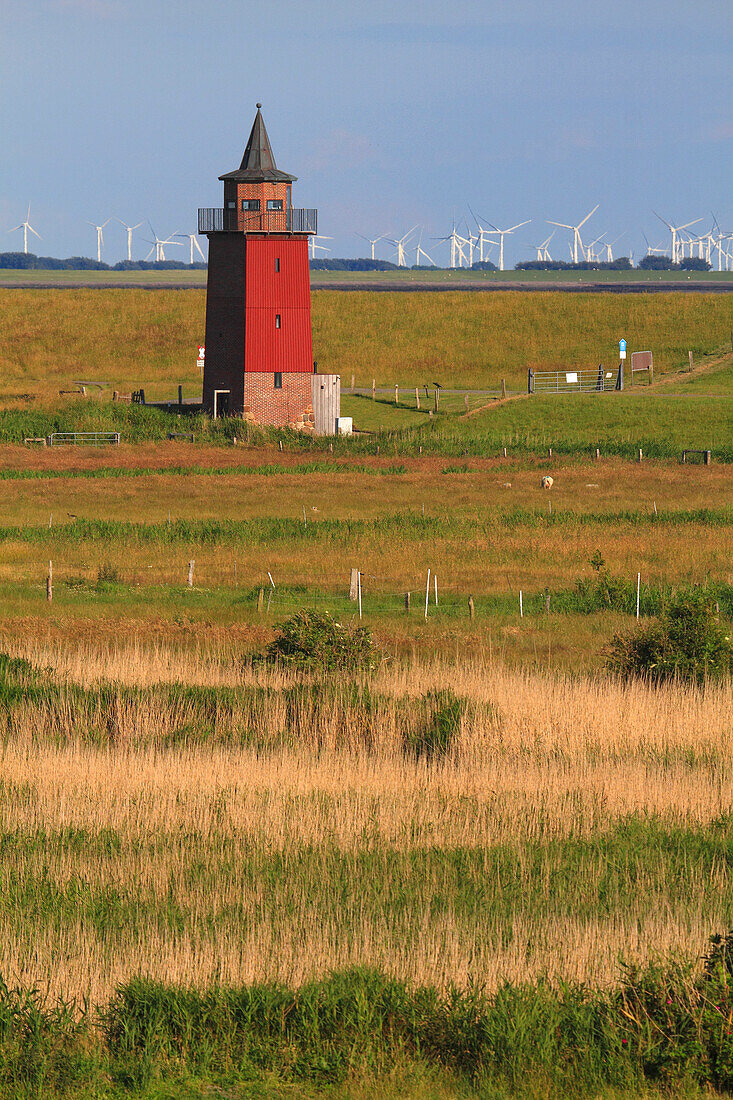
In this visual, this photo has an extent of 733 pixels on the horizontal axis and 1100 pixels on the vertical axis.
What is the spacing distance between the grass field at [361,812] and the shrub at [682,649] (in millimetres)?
759

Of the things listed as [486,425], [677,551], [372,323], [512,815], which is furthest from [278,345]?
[512,815]

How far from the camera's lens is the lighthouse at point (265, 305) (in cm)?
7212

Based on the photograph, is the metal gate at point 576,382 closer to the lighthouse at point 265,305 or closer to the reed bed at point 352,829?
the lighthouse at point 265,305

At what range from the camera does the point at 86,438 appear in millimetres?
70062

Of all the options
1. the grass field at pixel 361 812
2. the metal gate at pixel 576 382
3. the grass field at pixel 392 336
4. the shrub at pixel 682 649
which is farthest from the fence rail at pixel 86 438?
the shrub at pixel 682 649

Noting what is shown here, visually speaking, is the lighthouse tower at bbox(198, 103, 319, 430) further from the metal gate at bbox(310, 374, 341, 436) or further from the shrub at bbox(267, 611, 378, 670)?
the shrub at bbox(267, 611, 378, 670)

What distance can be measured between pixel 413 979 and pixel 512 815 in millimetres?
4800

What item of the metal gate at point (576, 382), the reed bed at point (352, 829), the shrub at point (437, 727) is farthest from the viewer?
the metal gate at point (576, 382)

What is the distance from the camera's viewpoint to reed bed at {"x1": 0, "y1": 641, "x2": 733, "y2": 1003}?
38.7 feet

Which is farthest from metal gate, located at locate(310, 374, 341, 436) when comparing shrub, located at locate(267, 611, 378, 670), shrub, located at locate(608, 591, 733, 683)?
shrub, located at locate(608, 591, 733, 683)

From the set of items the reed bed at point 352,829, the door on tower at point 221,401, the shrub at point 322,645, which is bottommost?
the reed bed at point 352,829

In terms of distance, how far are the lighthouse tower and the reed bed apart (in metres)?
50.6

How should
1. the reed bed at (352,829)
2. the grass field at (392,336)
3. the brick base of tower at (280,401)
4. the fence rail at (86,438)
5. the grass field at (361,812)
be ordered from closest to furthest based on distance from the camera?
the grass field at (361,812) → the reed bed at (352,829) → the fence rail at (86,438) → the brick base of tower at (280,401) → the grass field at (392,336)

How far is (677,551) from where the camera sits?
38406 mm
